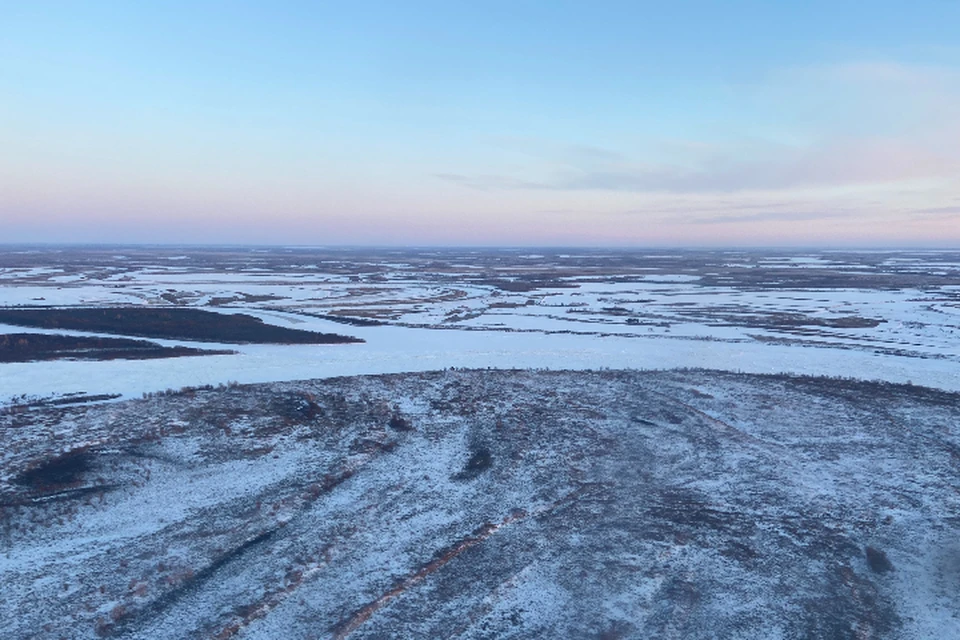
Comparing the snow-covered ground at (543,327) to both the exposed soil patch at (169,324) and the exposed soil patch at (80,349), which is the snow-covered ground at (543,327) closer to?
the exposed soil patch at (80,349)

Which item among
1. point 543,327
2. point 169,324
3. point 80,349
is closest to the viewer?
point 80,349

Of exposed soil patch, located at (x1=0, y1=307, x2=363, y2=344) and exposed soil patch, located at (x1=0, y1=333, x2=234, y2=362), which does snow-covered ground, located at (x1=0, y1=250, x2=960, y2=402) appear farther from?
exposed soil patch, located at (x1=0, y1=307, x2=363, y2=344)

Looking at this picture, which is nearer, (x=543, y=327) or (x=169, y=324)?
(x=169, y=324)

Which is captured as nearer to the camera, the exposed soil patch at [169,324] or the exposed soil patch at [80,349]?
the exposed soil patch at [80,349]

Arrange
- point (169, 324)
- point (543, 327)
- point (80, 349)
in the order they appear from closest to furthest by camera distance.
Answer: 1. point (80, 349)
2. point (169, 324)
3. point (543, 327)

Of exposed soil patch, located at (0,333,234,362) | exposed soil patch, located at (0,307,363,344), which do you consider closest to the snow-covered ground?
exposed soil patch, located at (0,333,234,362)

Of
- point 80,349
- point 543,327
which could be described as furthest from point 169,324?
point 543,327

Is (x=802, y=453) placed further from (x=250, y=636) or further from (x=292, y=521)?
(x=250, y=636)

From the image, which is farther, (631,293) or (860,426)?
(631,293)

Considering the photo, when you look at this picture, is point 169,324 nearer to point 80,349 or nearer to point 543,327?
point 80,349

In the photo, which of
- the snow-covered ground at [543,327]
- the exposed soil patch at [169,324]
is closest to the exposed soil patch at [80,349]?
the snow-covered ground at [543,327]

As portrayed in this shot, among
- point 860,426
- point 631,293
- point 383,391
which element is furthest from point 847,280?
point 383,391
